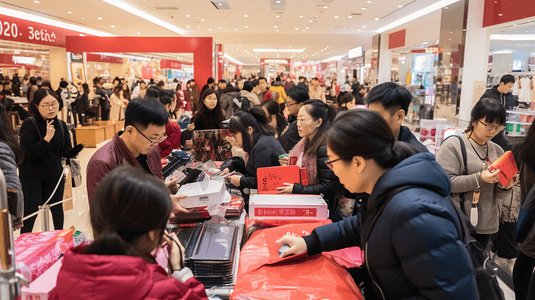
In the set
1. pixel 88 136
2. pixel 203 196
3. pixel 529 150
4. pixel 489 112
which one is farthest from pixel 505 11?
pixel 88 136

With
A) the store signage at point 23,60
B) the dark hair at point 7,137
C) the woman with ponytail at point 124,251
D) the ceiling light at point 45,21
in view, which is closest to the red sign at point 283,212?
the woman with ponytail at point 124,251

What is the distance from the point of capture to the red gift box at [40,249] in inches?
51.9

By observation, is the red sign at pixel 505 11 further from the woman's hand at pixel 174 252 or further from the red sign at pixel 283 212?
the woman's hand at pixel 174 252

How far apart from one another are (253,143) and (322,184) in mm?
838

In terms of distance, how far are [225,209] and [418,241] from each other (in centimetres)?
135

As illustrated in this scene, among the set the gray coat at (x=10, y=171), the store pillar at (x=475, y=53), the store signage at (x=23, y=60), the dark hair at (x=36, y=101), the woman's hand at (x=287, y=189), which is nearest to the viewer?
the gray coat at (x=10, y=171)

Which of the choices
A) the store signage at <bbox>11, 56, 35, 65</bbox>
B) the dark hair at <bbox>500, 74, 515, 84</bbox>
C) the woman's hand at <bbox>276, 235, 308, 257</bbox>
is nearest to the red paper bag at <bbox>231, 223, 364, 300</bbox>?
the woman's hand at <bbox>276, 235, 308, 257</bbox>

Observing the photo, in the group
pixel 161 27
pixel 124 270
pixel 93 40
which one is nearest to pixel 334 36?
pixel 161 27

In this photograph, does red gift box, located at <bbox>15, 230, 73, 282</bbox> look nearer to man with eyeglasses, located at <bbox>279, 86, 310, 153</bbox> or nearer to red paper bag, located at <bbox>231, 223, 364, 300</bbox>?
red paper bag, located at <bbox>231, 223, 364, 300</bbox>

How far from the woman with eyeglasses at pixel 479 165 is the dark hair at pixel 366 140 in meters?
1.52

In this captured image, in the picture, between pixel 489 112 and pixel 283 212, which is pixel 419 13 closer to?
pixel 489 112

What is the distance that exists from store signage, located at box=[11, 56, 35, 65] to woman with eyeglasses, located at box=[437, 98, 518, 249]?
591 inches

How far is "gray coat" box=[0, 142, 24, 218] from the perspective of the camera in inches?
78.9

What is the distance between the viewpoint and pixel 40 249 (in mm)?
1391
